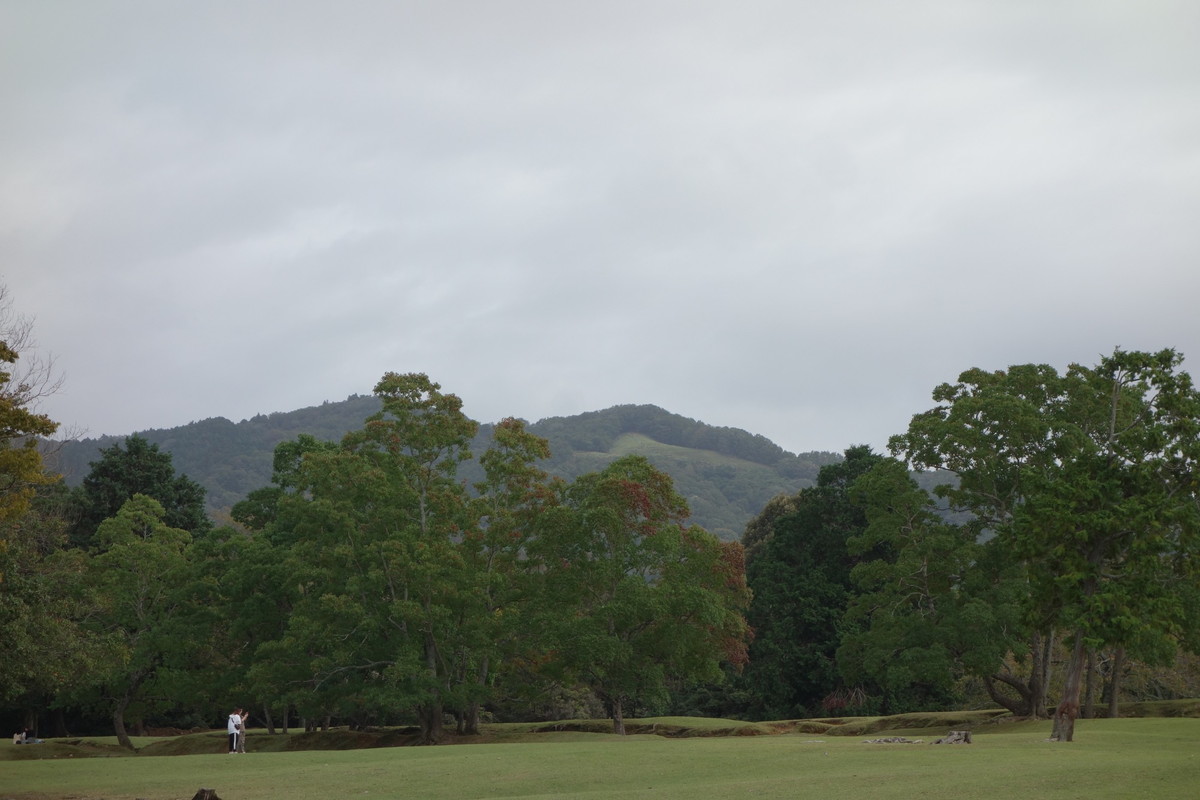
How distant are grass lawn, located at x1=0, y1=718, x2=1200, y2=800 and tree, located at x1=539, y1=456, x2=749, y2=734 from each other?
24.8ft

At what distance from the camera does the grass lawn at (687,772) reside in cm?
1730

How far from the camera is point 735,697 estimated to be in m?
56.9

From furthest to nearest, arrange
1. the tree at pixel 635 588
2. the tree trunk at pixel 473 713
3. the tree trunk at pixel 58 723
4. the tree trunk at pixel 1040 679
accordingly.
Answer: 1. the tree trunk at pixel 58 723
2. the tree trunk at pixel 473 713
3. the tree trunk at pixel 1040 679
4. the tree at pixel 635 588

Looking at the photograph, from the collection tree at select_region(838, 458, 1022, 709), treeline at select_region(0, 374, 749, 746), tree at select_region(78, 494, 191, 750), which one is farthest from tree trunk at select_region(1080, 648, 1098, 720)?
tree at select_region(78, 494, 191, 750)

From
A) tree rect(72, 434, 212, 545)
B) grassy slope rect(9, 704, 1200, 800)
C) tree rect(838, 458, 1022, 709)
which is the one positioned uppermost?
tree rect(72, 434, 212, 545)

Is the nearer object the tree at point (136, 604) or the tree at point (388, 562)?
the tree at point (388, 562)

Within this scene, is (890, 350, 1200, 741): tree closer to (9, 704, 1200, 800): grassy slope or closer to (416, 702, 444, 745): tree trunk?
(9, 704, 1200, 800): grassy slope

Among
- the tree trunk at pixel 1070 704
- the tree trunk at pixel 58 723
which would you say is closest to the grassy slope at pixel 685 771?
the tree trunk at pixel 1070 704

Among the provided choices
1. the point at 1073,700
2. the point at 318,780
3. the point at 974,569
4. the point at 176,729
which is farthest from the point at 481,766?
the point at 176,729

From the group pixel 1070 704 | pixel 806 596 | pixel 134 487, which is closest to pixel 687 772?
pixel 1070 704

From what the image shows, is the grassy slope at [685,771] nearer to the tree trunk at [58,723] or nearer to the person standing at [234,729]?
the person standing at [234,729]

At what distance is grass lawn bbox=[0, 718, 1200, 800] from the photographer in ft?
56.7

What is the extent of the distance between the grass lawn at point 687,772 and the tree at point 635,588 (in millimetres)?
7558

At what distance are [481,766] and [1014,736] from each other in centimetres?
1577
